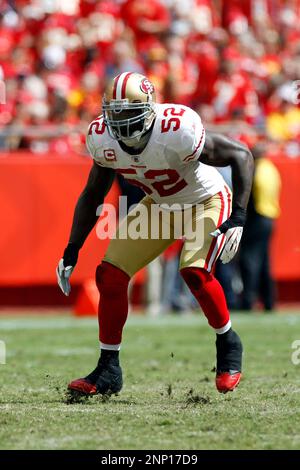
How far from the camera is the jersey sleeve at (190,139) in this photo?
204 inches

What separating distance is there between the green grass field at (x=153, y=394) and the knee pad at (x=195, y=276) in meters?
0.59

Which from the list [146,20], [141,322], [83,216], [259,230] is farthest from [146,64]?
[83,216]

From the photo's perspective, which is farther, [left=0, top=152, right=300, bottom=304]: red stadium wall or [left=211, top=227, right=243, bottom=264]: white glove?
[left=0, top=152, right=300, bottom=304]: red stadium wall

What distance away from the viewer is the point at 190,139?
17.0 feet

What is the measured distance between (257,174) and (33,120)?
Result: 2472 millimetres

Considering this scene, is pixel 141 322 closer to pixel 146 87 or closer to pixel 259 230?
pixel 259 230

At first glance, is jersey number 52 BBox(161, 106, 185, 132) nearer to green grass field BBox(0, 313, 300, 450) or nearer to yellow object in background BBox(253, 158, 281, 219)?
green grass field BBox(0, 313, 300, 450)

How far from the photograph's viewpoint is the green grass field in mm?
4254

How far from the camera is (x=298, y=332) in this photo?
8.91 m

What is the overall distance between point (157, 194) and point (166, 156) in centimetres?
32

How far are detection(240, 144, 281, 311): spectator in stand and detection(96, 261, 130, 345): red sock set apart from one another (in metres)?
5.42

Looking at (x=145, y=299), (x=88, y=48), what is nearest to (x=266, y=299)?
(x=145, y=299)

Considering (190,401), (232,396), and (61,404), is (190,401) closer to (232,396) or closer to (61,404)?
(232,396)

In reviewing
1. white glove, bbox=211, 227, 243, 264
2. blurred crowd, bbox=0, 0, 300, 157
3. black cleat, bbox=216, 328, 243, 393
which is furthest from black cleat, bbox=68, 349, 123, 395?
blurred crowd, bbox=0, 0, 300, 157
